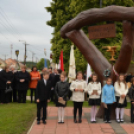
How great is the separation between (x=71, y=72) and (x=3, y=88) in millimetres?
3109

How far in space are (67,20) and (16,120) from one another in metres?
15.1

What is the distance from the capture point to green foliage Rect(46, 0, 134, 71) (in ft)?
56.5

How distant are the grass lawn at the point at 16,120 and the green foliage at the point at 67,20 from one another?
9842 mm

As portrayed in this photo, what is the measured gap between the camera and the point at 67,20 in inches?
805

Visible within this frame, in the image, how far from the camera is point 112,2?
17141mm

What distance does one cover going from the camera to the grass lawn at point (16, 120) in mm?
5663

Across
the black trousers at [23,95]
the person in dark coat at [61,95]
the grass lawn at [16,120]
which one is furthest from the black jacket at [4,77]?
the person in dark coat at [61,95]

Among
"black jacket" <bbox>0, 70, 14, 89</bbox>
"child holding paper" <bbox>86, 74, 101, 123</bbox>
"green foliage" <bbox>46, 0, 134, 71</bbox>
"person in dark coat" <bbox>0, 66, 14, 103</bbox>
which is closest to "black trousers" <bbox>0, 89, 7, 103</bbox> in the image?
"person in dark coat" <bbox>0, 66, 14, 103</bbox>

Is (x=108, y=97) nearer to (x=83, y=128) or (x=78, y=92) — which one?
(x=78, y=92)

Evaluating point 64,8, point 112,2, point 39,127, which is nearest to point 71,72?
point 39,127

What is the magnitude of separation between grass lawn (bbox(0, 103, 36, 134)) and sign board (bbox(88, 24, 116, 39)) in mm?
3269

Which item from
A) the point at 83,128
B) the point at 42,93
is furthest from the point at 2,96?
the point at 83,128

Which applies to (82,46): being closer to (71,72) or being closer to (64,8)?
(71,72)

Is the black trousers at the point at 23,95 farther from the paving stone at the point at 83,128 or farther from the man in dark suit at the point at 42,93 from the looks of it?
the man in dark suit at the point at 42,93
